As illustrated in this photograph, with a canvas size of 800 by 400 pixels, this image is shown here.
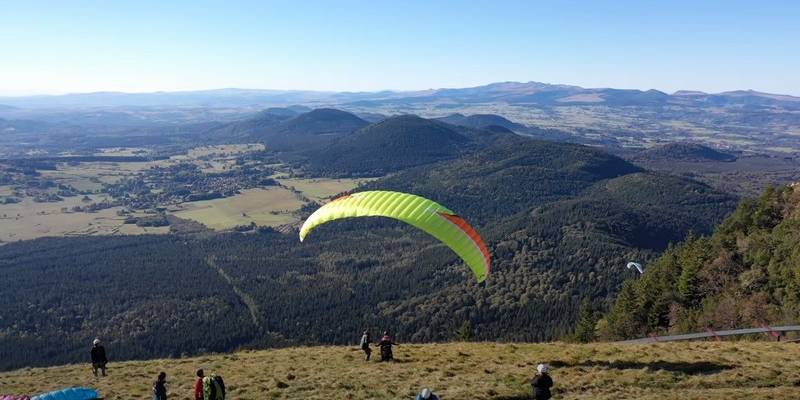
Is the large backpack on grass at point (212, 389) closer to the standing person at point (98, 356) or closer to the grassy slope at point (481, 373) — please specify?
the grassy slope at point (481, 373)

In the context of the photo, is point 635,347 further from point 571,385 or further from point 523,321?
point 523,321

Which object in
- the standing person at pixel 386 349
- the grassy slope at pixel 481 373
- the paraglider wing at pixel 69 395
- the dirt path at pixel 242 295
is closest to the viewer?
the paraglider wing at pixel 69 395

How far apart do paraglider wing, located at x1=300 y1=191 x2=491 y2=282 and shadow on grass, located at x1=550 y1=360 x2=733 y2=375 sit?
20.7ft

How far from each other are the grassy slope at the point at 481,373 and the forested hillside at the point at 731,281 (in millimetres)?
14407

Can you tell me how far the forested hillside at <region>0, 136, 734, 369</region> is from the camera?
103 m

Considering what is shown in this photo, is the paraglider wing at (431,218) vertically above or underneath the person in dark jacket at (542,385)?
above

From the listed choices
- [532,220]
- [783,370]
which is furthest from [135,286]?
[783,370]

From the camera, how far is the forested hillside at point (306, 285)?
339 feet

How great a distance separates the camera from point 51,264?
161 metres

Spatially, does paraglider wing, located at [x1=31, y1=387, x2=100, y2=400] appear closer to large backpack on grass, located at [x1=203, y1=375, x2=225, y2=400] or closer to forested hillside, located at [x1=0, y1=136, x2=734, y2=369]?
large backpack on grass, located at [x1=203, y1=375, x2=225, y2=400]

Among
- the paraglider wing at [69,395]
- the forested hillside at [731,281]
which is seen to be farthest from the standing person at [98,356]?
the forested hillside at [731,281]

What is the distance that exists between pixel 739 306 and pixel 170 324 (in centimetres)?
10472

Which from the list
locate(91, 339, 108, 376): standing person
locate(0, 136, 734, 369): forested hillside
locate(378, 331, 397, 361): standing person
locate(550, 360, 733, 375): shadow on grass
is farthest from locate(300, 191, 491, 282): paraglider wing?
locate(0, 136, 734, 369): forested hillside

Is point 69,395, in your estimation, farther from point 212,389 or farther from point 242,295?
point 242,295
